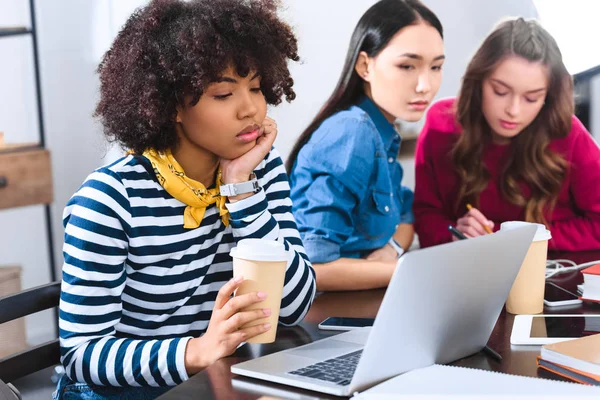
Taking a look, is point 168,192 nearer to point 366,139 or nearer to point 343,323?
point 343,323

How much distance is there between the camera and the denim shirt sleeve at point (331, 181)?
155cm

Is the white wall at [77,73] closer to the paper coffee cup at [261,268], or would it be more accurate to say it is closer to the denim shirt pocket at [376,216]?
A: the denim shirt pocket at [376,216]

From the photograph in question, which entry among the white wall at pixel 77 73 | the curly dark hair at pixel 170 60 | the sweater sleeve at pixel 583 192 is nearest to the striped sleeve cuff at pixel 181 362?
the curly dark hair at pixel 170 60

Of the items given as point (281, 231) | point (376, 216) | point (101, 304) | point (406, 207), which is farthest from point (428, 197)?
point (101, 304)

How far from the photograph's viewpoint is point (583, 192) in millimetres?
1878

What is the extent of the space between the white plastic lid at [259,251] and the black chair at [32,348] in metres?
0.32

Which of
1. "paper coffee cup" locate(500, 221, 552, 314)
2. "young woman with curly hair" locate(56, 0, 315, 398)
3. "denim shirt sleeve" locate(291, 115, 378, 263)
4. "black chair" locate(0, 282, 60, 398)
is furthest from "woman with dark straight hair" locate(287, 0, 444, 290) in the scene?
"black chair" locate(0, 282, 60, 398)

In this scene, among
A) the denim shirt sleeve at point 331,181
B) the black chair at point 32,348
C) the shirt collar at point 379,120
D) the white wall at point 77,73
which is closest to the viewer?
the black chair at point 32,348

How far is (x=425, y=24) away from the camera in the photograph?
1.69 meters

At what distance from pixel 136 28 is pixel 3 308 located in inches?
18.5

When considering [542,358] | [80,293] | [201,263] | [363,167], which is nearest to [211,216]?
[201,263]

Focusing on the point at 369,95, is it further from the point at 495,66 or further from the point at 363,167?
the point at 495,66

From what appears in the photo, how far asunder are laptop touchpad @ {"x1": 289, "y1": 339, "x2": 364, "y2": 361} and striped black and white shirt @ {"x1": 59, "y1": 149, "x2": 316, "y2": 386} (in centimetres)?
17

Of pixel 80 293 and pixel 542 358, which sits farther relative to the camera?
pixel 80 293
